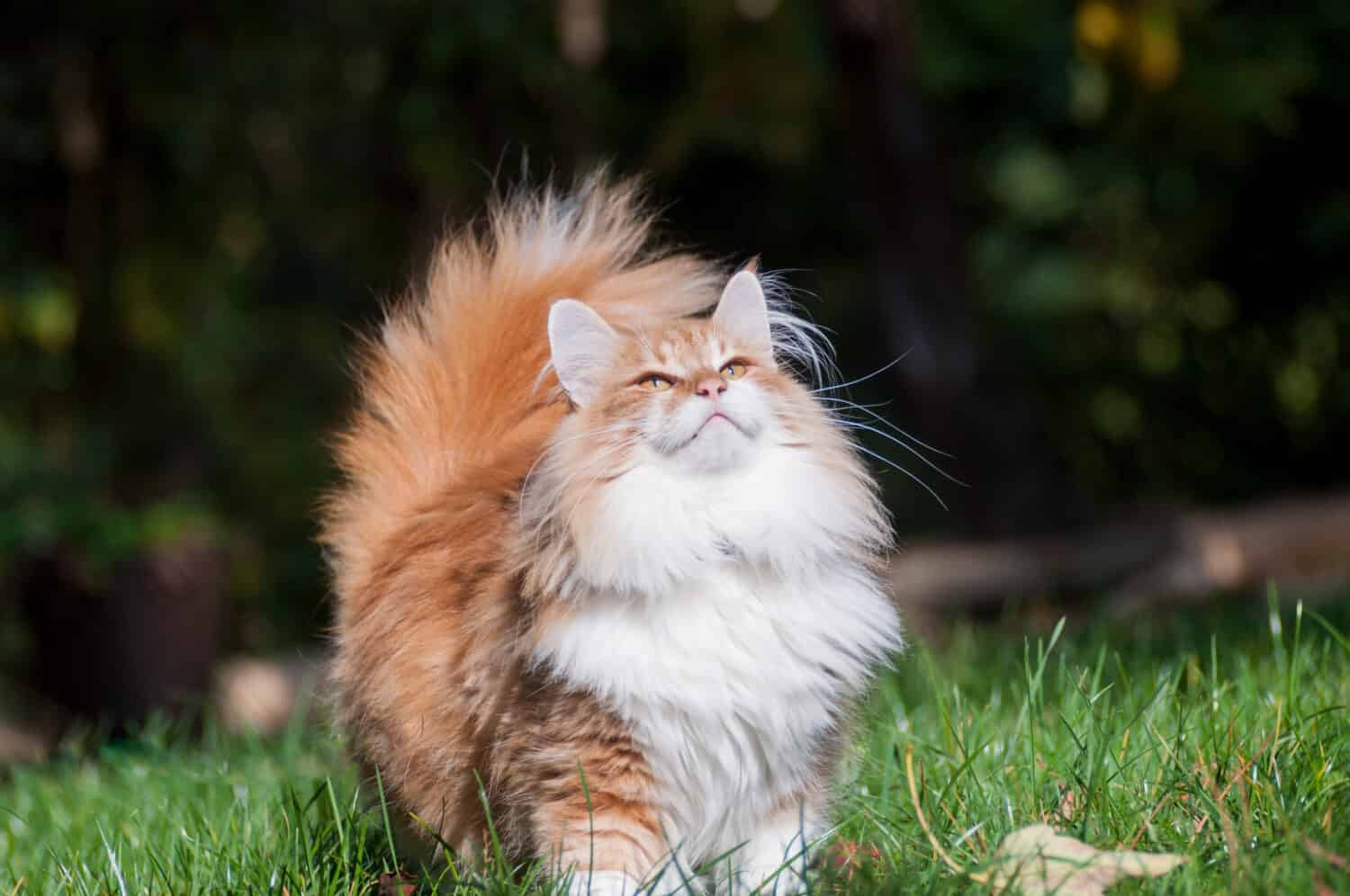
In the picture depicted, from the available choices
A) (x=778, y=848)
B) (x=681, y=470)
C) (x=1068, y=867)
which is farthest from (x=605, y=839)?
(x=1068, y=867)

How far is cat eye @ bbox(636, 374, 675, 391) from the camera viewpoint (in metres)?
2.49

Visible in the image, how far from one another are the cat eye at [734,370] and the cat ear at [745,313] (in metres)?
0.07

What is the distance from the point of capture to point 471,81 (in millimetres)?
10344

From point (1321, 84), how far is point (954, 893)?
1027 cm

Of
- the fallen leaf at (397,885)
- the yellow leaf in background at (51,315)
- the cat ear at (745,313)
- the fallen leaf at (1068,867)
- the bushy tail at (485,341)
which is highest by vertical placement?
the cat ear at (745,313)

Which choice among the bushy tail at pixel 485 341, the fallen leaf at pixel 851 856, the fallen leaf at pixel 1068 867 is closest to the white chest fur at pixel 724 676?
the fallen leaf at pixel 851 856

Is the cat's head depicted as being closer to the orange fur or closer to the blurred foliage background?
the orange fur

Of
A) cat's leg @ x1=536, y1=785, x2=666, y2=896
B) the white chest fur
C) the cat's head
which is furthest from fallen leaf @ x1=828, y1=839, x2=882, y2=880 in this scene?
the cat's head

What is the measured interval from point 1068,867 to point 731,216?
10832 millimetres

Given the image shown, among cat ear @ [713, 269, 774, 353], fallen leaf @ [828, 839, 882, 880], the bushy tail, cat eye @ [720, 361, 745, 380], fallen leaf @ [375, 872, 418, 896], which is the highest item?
cat ear @ [713, 269, 774, 353]

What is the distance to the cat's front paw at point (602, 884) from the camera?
7.30 feet

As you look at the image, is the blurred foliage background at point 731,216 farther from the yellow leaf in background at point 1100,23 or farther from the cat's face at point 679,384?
the cat's face at point 679,384

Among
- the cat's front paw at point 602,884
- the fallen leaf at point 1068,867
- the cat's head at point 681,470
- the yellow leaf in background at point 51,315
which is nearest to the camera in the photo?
the fallen leaf at point 1068,867

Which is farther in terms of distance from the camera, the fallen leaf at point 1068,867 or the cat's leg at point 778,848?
the cat's leg at point 778,848
